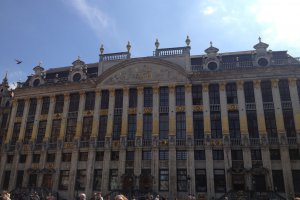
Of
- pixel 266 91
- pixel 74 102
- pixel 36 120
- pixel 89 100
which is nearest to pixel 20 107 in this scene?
pixel 36 120

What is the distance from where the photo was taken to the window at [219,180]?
32.6m

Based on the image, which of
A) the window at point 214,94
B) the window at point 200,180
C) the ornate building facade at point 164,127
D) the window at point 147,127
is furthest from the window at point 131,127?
the window at point 214,94

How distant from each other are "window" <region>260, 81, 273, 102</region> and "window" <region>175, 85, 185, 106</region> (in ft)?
31.6

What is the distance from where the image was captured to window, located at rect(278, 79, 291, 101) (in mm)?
34862

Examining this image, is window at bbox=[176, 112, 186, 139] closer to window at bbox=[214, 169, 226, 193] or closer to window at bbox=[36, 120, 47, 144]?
window at bbox=[214, 169, 226, 193]

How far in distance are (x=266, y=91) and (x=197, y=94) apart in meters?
8.23

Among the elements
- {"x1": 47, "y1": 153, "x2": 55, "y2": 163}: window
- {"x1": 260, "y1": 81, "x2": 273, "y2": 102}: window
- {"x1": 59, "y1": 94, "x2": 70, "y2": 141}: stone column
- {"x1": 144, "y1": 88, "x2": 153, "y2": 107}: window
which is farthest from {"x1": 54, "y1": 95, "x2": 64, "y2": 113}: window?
{"x1": 260, "y1": 81, "x2": 273, "y2": 102}: window

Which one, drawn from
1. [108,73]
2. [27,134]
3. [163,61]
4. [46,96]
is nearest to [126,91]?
[108,73]

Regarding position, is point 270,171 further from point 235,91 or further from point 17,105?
point 17,105

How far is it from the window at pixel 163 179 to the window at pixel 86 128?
1087 centimetres

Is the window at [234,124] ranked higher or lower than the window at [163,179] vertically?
higher

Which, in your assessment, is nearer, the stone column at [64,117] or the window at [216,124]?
the window at [216,124]

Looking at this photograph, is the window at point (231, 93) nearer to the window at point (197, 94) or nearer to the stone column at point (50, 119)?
the window at point (197, 94)

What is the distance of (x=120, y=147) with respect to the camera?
36.3 metres
